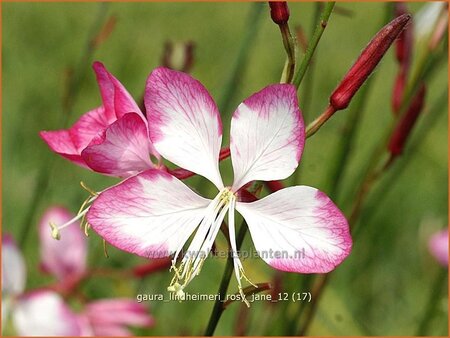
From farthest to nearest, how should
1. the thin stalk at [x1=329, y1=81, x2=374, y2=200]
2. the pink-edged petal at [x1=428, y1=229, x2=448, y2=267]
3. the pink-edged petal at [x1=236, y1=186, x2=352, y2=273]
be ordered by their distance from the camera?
the pink-edged petal at [x1=428, y1=229, x2=448, y2=267], the thin stalk at [x1=329, y1=81, x2=374, y2=200], the pink-edged petal at [x1=236, y1=186, x2=352, y2=273]

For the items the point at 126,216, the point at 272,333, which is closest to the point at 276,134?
the point at 126,216

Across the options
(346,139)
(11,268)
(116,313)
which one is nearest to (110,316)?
(116,313)

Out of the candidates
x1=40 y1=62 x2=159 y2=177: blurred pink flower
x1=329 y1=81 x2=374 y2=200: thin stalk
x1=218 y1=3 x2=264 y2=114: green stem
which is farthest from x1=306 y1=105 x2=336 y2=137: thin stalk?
x1=218 y1=3 x2=264 y2=114: green stem

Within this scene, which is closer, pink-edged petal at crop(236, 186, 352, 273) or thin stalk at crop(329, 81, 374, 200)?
pink-edged petal at crop(236, 186, 352, 273)

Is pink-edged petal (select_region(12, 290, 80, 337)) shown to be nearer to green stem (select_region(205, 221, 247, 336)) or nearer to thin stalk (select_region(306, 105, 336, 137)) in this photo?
green stem (select_region(205, 221, 247, 336))

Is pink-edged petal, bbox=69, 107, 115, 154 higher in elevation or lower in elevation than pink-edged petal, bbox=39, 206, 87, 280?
higher

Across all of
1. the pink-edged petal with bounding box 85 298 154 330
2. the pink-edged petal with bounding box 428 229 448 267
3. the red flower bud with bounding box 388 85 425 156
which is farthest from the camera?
the pink-edged petal with bounding box 428 229 448 267

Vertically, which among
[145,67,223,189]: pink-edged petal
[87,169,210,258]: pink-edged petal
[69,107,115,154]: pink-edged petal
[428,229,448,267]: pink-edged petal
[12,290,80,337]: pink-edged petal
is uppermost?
[145,67,223,189]: pink-edged petal

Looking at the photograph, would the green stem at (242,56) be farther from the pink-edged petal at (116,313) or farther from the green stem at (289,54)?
the green stem at (289,54)
